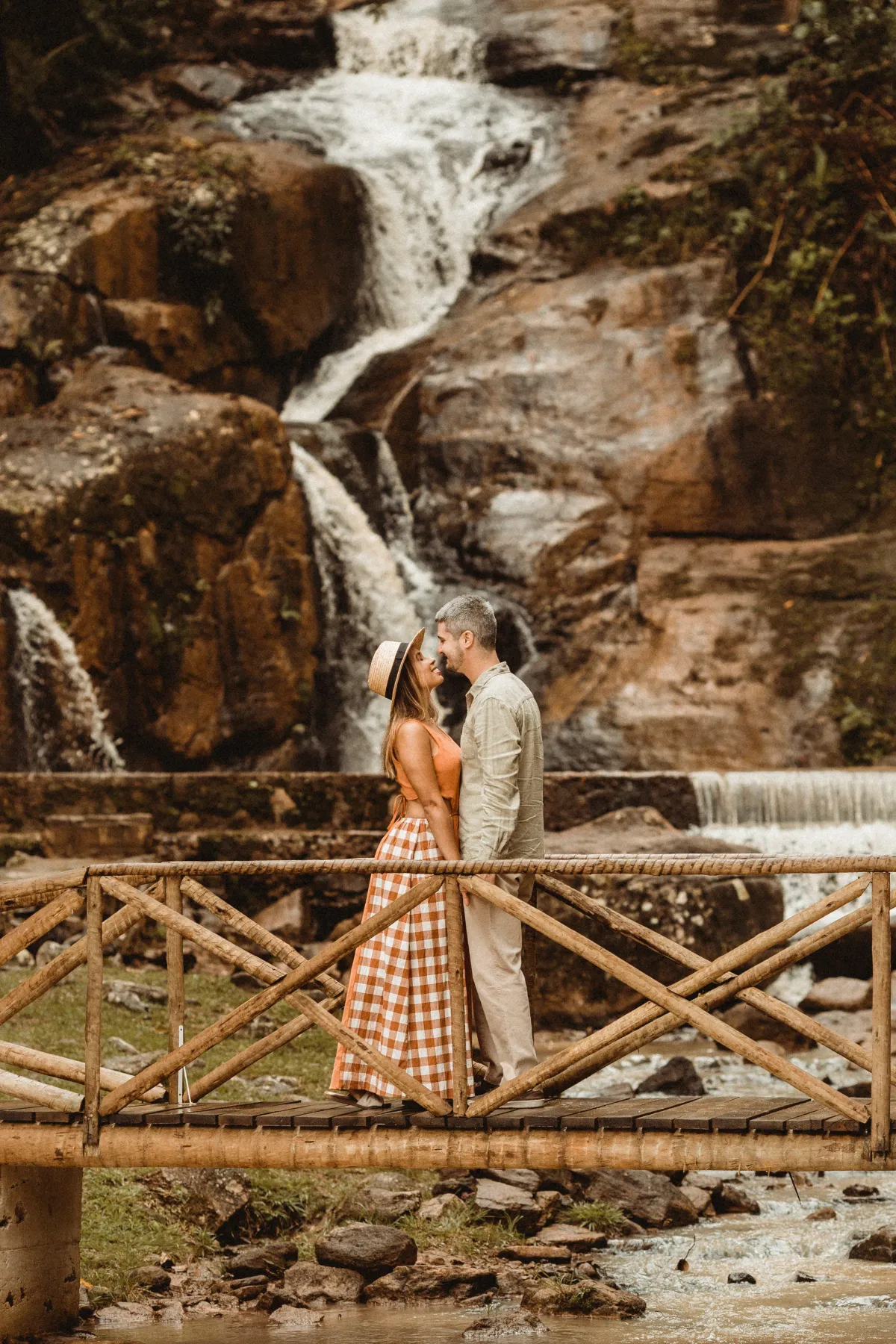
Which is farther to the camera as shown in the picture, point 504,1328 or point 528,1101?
point 504,1328

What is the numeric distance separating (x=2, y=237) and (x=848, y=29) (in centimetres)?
980

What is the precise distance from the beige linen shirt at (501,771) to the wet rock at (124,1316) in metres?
2.09

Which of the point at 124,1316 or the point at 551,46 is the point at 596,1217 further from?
the point at 551,46

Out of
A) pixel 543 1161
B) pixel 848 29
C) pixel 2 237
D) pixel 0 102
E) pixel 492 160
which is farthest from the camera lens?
pixel 492 160

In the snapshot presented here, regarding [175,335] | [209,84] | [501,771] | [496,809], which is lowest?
[496,809]

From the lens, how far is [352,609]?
55.9ft

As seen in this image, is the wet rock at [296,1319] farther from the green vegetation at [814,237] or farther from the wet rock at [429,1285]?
the green vegetation at [814,237]

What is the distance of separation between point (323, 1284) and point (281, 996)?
1.75 metres

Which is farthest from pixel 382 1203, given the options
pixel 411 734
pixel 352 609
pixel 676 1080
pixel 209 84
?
pixel 209 84

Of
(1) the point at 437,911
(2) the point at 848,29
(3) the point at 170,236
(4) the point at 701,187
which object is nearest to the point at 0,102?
(3) the point at 170,236

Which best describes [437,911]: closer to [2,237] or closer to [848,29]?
[2,237]

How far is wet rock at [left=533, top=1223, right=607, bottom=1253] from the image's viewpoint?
670 cm

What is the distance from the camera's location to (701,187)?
19469mm

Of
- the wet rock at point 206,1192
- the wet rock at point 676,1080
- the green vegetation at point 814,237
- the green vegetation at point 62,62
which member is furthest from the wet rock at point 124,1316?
the green vegetation at point 62,62
